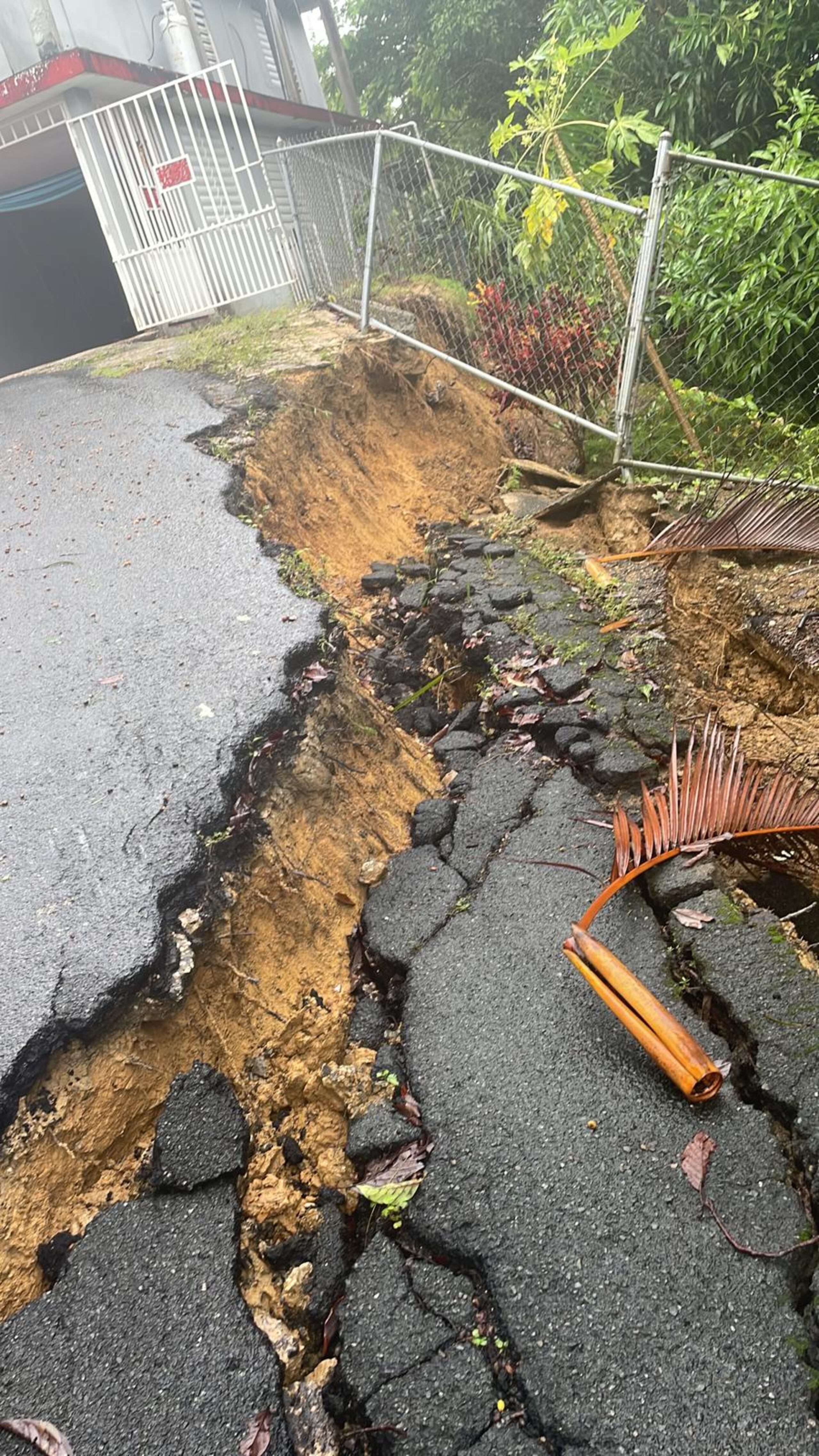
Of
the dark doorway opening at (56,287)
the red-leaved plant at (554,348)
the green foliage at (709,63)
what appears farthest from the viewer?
the dark doorway opening at (56,287)

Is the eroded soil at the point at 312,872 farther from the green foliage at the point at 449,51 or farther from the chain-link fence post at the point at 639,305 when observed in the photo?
the green foliage at the point at 449,51

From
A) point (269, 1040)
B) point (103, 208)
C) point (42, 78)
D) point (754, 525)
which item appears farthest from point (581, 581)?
point (42, 78)

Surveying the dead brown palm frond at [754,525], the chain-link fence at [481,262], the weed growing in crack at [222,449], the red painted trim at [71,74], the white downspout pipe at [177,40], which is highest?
the white downspout pipe at [177,40]

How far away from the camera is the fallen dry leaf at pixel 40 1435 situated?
1.57 meters

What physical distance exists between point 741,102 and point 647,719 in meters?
8.16

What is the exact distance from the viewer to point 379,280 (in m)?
7.32

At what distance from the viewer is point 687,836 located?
2.43 metres

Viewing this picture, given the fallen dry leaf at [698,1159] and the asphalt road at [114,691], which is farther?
the asphalt road at [114,691]

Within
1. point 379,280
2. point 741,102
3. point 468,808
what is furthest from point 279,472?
point 741,102

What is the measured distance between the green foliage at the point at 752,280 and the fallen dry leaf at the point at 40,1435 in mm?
6091

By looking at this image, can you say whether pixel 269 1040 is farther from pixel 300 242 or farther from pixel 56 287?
pixel 56 287

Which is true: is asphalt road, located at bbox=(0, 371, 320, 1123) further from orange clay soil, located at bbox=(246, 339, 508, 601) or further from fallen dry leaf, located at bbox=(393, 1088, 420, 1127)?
fallen dry leaf, located at bbox=(393, 1088, 420, 1127)

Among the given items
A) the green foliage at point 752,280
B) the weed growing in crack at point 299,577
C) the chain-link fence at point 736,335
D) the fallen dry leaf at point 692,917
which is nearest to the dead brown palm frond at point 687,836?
the fallen dry leaf at point 692,917

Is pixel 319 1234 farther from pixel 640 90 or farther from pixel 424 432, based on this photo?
pixel 640 90
